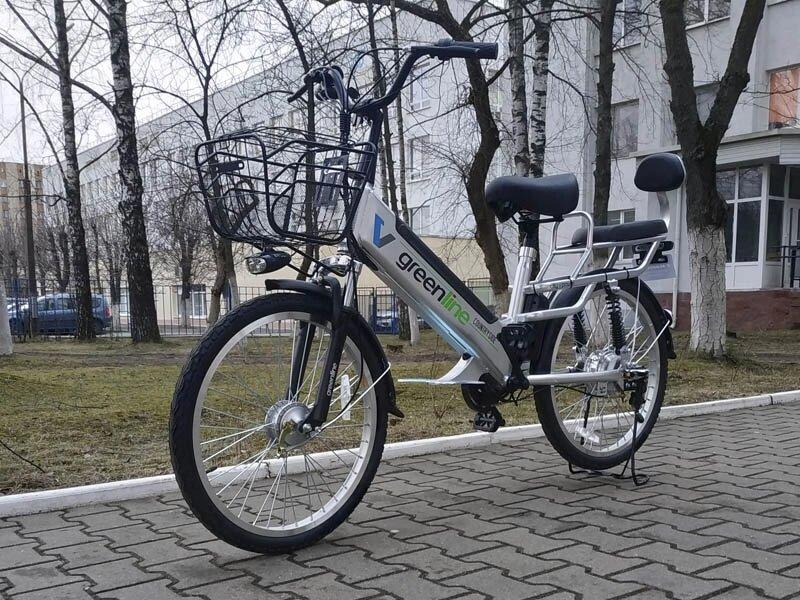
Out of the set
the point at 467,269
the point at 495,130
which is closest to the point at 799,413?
the point at 495,130

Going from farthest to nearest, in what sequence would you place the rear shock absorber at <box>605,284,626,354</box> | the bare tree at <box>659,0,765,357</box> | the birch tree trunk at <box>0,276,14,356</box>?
the birch tree trunk at <box>0,276,14,356</box> → the bare tree at <box>659,0,765,357</box> → the rear shock absorber at <box>605,284,626,354</box>

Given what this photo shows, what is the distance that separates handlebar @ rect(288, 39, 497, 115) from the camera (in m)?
3.19

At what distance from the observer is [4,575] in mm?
2783

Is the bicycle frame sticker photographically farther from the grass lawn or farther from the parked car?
the parked car

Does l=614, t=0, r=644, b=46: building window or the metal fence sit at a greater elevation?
l=614, t=0, r=644, b=46: building window

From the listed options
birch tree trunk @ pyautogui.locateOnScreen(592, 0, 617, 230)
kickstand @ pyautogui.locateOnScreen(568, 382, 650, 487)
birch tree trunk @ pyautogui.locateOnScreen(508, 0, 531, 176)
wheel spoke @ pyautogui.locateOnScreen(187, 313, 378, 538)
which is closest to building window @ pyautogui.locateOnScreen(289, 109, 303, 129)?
wheel spoke @ pyautogui.locateOnScreen(187, 313, 378, 538)

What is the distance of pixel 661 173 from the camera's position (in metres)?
4.11

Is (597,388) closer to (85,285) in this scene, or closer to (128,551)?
(128,551)

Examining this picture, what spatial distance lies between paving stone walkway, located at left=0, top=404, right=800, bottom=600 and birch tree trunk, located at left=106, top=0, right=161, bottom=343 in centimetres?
1126

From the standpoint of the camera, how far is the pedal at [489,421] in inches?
146

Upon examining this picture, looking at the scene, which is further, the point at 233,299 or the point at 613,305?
the point at 233,299

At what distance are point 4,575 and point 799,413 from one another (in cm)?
610

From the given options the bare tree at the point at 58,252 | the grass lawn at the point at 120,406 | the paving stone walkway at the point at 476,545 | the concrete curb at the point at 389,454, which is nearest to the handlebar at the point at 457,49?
the paving stone walkway at the point at 476,545

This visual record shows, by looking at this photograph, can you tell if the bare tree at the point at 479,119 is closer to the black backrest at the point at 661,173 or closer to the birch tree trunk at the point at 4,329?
the birch tree trunk at the point at 4,329
